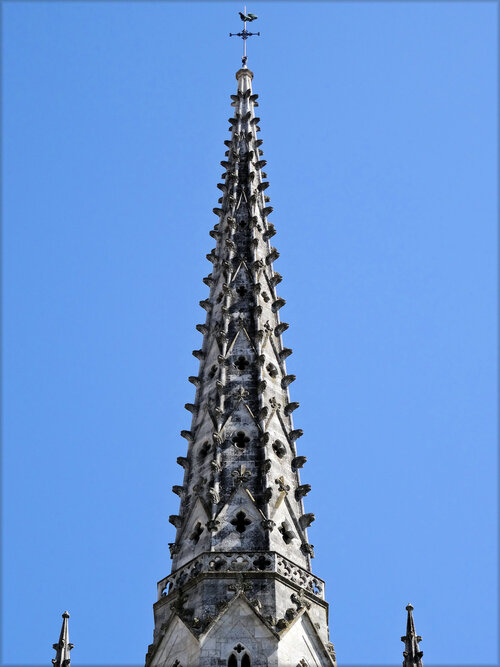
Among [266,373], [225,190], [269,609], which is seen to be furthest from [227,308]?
[269,609]

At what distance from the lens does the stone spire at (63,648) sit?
133 feet

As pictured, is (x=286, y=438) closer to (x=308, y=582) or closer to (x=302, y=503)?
(x=302, y=503)

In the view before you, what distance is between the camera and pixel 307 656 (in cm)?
3962

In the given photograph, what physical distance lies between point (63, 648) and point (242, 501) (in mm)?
5840

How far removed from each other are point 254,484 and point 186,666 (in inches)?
231

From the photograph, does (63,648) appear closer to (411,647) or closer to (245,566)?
(245,566)

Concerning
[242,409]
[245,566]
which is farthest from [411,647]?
[242,409]

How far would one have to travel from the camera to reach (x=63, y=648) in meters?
40.8

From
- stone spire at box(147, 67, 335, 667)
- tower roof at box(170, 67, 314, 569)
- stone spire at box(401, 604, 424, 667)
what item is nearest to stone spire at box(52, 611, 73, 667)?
stone spire at box(147, 67, 335, 667)

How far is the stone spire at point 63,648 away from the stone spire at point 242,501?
6.91ft

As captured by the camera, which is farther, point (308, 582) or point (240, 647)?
point (308, 582)

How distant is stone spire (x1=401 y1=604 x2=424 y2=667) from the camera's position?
4009cm

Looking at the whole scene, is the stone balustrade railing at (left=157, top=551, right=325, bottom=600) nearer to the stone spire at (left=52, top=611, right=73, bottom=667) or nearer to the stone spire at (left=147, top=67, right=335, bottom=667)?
the stone spire at (left=147, top=67, right=335, bottom=667)

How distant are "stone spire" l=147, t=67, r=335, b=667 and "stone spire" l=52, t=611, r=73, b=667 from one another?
6.91 ft
